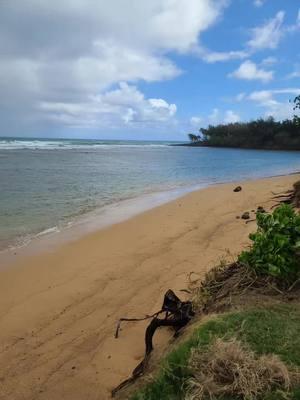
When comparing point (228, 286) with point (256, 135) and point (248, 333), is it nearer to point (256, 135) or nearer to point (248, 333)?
point (248, 333)

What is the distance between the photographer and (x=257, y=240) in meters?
3.97

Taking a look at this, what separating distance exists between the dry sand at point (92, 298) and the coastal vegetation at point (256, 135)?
Answer: 2583 inches

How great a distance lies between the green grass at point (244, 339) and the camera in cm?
240

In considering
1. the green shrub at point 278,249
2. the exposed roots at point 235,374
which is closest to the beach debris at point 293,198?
the green shrub at point 278,249

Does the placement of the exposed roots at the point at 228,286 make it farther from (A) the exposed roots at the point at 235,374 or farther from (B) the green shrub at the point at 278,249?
(A) the exposed roots at the point at 235,374

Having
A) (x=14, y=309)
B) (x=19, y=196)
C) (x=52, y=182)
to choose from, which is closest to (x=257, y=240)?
(x=14, y=309)

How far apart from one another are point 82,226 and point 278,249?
6.37m

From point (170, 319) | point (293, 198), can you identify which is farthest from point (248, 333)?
point (293, 198)

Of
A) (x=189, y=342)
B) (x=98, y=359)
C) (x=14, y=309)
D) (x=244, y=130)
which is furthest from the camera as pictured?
(x=244, y=130)

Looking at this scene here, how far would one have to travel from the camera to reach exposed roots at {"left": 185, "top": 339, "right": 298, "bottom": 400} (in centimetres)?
220

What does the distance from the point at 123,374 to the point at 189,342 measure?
3.00ft

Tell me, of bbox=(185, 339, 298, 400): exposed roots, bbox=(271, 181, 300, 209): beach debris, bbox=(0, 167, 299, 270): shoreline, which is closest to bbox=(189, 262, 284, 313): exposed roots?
bbox=(185, 339, 298, 400): exposed roots

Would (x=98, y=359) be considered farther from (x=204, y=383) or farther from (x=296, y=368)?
(x=296, y=368)

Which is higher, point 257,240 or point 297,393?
point 257,240
